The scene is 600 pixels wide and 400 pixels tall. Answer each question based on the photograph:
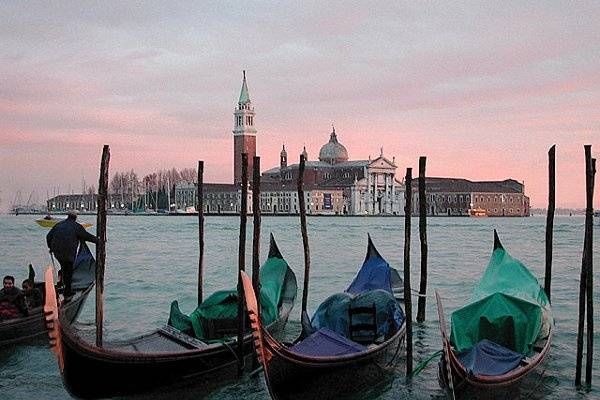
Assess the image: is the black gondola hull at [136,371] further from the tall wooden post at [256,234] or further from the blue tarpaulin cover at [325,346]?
the blue tarpaulin cover at [325,346]

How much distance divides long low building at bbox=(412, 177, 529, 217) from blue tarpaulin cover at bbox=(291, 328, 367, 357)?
67.2 m

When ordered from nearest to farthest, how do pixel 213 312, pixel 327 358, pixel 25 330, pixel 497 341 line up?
pixel 327 358
pixel 497 341
pixel 213 312
pixel 25 330

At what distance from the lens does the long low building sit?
7325 cm

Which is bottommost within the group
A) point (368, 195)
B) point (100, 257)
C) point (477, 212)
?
point (477, 212)

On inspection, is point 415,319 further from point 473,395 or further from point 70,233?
point 473,395

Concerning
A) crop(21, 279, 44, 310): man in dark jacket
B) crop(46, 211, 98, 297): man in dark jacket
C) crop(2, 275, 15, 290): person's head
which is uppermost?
crop(46, 211, 98, 297): man in dark jacket

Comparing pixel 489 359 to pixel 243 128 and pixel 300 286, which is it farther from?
pixel 243 128

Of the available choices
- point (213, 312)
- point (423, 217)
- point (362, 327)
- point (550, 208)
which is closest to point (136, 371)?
point (213, 312)

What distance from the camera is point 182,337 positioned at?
5.81 m

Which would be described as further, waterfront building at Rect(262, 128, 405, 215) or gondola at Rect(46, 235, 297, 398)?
waterfront building at Rect(262, 128, 405, 215)

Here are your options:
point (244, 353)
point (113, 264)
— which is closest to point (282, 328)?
point (244, 353)

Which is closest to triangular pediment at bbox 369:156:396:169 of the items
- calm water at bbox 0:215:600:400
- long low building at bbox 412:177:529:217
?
long low building at bbox 412:177:529:217

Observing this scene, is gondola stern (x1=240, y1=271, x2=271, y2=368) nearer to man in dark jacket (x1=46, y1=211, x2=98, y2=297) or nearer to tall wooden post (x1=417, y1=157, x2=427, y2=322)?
tall wooden post (x1=417, y1=157, x2=427, y2=322)

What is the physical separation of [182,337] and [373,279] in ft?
9.11
